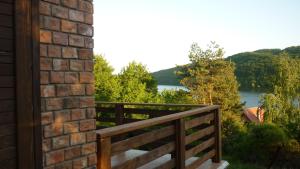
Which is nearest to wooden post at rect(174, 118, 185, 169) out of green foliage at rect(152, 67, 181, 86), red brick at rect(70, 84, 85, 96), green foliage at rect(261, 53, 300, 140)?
red brick at rect(70, 84, 85, 96)

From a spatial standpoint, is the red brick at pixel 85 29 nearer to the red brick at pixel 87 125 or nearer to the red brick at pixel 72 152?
the red brick at pixel 87 125

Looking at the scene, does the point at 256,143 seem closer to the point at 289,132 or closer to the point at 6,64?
the point at 289,132

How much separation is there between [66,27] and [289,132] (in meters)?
10.6

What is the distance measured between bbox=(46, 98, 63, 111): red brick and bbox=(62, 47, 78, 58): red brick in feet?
1.07

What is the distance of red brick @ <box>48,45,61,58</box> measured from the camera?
263 cm

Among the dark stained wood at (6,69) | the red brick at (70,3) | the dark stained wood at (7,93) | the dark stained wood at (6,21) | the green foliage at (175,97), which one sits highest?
the red brick at (70,3)

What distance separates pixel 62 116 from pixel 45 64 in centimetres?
40

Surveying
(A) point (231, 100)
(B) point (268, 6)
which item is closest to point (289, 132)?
(A) point (231, 100)

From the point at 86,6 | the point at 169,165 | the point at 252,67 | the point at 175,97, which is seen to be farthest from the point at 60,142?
the point at 252,67

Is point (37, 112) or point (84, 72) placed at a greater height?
point (84, 72)

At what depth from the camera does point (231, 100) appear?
4341 centimetres

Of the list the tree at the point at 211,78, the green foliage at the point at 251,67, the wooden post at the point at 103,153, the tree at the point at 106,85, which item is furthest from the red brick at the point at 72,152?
the green foliage at the point at 251,67

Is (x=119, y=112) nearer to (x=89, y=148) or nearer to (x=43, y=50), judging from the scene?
(x=89, y=148)

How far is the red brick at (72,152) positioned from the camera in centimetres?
279
